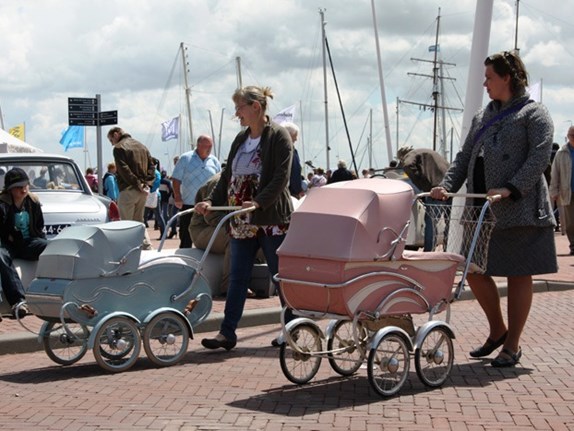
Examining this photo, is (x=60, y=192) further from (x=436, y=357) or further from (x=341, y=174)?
(x=341, y=174)

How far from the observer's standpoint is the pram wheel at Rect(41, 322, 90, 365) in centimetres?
818

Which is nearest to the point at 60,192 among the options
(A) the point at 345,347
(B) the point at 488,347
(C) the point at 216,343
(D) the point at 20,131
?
(C) the point at 216,343

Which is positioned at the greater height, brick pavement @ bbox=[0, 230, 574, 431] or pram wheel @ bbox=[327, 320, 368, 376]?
pram wheel @ bbox=[327, 320, 368, 376]

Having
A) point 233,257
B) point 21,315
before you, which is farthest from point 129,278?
point 21,315

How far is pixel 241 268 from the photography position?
895 centimetres

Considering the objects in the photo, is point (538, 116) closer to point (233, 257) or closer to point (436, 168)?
point (233, 257)

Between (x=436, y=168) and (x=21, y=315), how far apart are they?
260 inches

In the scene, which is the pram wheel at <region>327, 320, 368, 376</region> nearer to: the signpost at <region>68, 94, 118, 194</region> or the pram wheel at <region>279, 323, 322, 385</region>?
the pram wheel at <region>279, 323, 322, 385</region>

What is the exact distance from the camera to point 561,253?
63.3 feet

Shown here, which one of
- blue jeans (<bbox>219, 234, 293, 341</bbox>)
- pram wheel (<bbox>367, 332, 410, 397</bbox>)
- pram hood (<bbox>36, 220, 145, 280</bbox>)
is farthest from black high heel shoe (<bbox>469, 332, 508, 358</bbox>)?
pram hood (<bbox>36, 220, 145, 280</bbox>)

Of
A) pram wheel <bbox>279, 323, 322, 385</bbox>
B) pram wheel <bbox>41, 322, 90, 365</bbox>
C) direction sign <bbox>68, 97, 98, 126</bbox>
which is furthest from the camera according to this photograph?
direction sign <bbox>68, 97, 98, 126</bbox>

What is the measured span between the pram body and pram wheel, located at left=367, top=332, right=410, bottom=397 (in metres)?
1.82

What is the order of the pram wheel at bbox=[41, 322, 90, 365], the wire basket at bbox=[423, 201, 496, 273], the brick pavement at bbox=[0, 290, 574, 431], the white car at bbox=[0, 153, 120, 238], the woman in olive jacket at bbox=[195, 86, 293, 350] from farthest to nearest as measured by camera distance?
the white car at bbox=[0, 153, 120, 238] < the woman in olive jacket at bbox=[195, 86, 293, 350] < the pram wheel at bbox=[41, 322, 90, 365] < the wire basket at bbox=[423, 201, 496, 273] < the brick pavement at bbox=[0, 290, 574, 431]

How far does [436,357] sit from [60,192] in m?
6.96
